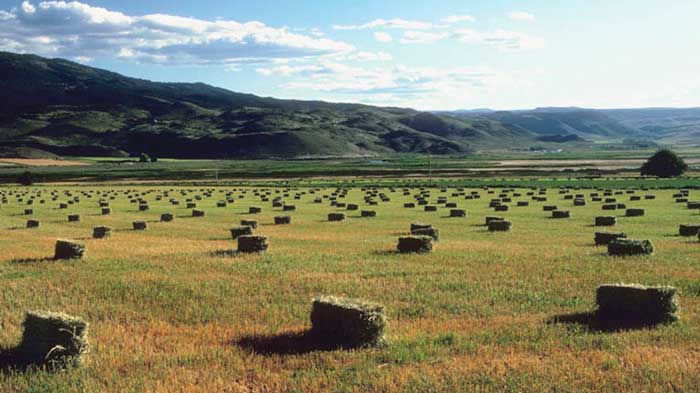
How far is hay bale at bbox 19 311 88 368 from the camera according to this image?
39.7ft

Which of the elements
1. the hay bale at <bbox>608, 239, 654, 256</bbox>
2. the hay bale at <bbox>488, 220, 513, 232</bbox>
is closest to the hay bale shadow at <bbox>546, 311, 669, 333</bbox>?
the hay bale at <bbox>608, 239, 654, 256</bbox>

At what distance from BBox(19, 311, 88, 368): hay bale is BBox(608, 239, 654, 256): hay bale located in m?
17.1

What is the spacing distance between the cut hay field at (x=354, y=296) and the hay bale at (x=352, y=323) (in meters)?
0.34

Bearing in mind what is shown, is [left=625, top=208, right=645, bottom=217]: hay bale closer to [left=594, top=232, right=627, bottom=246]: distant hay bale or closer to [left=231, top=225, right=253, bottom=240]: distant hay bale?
[left=594, top=232, right=627, bottom=246]: distant hay bale

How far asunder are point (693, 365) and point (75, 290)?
14.2 meters

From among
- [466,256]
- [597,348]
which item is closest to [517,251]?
[466,256]

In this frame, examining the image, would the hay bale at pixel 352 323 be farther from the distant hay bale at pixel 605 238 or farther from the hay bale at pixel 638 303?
the distant hay bale at pixel 605 238

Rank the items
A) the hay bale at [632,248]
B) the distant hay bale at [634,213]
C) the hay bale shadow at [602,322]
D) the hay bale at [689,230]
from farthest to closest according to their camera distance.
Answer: the distant hay bale at [634,213] < the hay bale at [689,230] < the hay bale at [632,248] < the hay bale shadow at [602,322]

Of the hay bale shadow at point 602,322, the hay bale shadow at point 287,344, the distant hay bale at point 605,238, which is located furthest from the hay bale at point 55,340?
the distant hay bale at point 605,238

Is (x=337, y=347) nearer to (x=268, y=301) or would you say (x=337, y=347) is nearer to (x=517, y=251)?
(x=268, y=301)

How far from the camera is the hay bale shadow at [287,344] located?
12859 millimetres

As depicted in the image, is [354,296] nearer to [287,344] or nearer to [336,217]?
[287,344]

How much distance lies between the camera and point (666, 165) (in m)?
110

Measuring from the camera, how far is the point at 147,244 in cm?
3081
